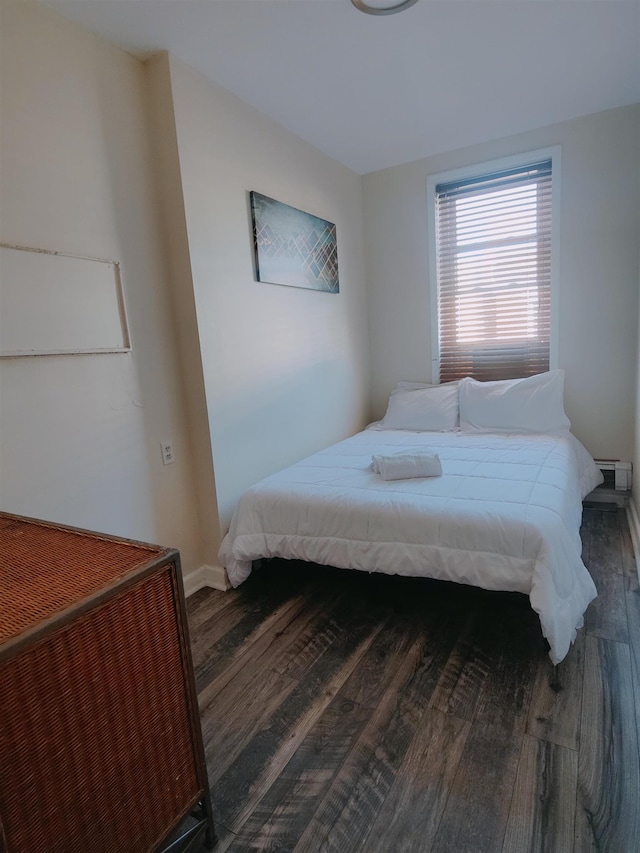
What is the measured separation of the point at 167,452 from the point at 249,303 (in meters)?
0.90

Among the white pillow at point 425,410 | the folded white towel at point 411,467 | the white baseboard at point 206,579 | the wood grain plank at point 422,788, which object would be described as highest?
the white pillow at point 425,410

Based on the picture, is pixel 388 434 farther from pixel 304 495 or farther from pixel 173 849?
pixel 173 849

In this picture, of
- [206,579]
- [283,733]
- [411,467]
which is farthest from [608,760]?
[206,579]

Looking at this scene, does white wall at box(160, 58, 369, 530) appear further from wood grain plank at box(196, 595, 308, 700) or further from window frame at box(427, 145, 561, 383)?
window frame at box(427, 145, 561, 383)

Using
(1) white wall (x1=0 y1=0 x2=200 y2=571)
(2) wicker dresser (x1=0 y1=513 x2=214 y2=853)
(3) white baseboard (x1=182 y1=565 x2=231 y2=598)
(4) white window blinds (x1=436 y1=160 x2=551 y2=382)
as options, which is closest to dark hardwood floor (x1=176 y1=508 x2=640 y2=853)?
(3) white baseboard (x1=182 y1=565 x2=231 y2=598)

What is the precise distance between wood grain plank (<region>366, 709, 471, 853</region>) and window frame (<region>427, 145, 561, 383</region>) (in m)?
2.54

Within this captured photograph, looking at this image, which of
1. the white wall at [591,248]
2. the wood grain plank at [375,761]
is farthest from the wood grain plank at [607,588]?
the white wall at [591,248]

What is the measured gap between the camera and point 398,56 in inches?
82.2

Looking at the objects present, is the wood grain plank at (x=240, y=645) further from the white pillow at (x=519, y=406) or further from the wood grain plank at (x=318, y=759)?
the white pillow at (x=519, y=406)

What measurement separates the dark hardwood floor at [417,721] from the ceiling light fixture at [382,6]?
7.63 ft

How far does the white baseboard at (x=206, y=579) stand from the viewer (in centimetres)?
233

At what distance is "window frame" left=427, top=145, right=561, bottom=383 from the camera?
2990 millimetres

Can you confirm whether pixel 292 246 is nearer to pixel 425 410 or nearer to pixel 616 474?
pixel 425 410

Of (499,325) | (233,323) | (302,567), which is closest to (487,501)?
(302,567)
